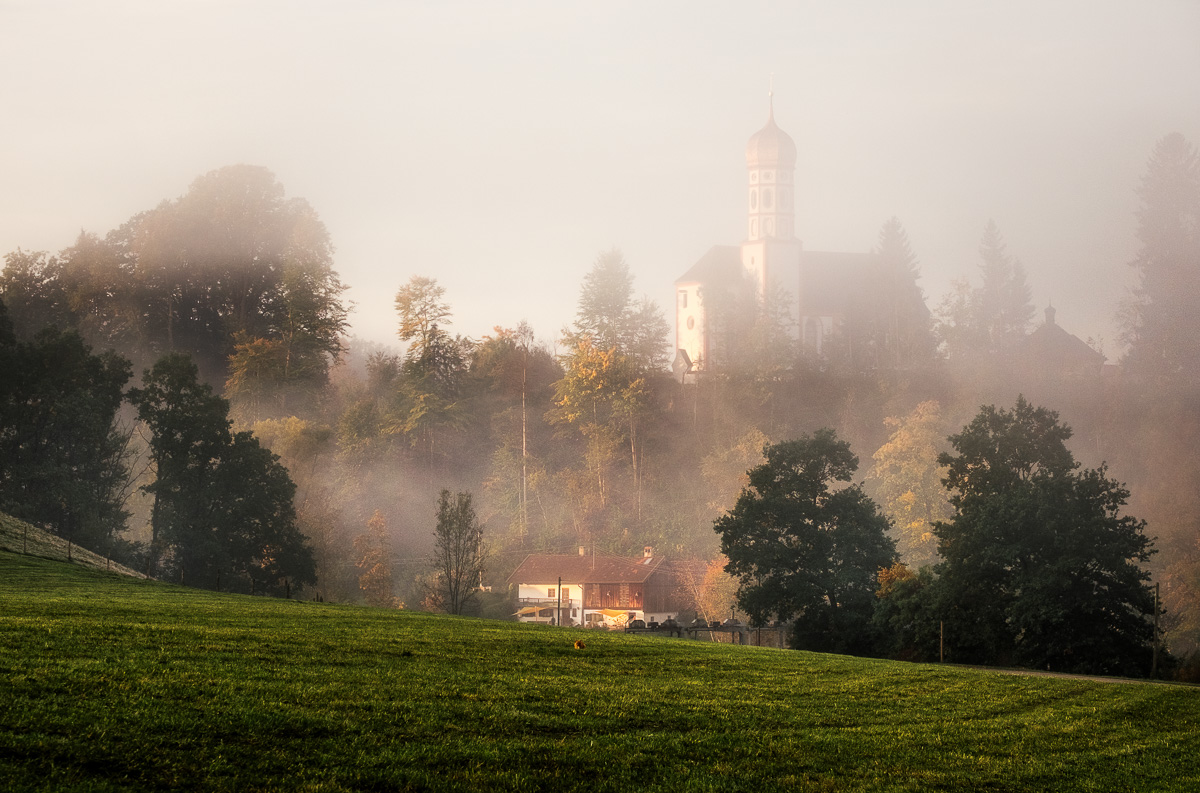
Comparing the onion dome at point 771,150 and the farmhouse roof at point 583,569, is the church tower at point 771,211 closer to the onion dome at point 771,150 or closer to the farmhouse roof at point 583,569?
the onion dome at point 771,150

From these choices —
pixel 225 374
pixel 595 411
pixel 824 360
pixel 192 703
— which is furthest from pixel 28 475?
pixel 824 360

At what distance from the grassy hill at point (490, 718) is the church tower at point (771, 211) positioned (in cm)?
9404

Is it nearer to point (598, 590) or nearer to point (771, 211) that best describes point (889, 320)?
point (771, 211)

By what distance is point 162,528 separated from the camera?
220 ft

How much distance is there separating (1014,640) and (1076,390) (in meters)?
56.1

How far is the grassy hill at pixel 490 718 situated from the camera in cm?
1273

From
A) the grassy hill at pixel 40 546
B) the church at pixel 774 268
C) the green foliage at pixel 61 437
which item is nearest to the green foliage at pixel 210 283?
the green foliage at pixel 61 437

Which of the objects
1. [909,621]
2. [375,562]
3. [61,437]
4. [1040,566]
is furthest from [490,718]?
[375,562]

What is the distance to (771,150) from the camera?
12281 cm

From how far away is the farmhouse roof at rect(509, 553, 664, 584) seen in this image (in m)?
86.4

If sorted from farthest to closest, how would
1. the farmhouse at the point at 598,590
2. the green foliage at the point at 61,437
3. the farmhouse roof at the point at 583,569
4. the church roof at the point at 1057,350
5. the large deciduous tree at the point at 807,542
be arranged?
1. the church roof at the point at 1057,350
2. the farmhouse roof at the point at 583,569
3. the farmhouse at the point at 598,590
4. the green foliage at the point at 61,437
5. the large deciduous tree at the point at 807,542

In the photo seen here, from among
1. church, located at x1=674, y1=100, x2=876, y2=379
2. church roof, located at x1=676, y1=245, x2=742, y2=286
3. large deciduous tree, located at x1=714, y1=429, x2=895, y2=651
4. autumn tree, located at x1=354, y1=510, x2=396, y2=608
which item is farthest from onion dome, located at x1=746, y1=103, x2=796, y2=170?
large deciduous tree, located at x1=714, y1=429, x2=895, y2=651

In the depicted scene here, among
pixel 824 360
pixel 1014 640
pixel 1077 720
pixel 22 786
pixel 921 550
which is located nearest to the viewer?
pixel 22 786

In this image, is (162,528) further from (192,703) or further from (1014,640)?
(192,703)
